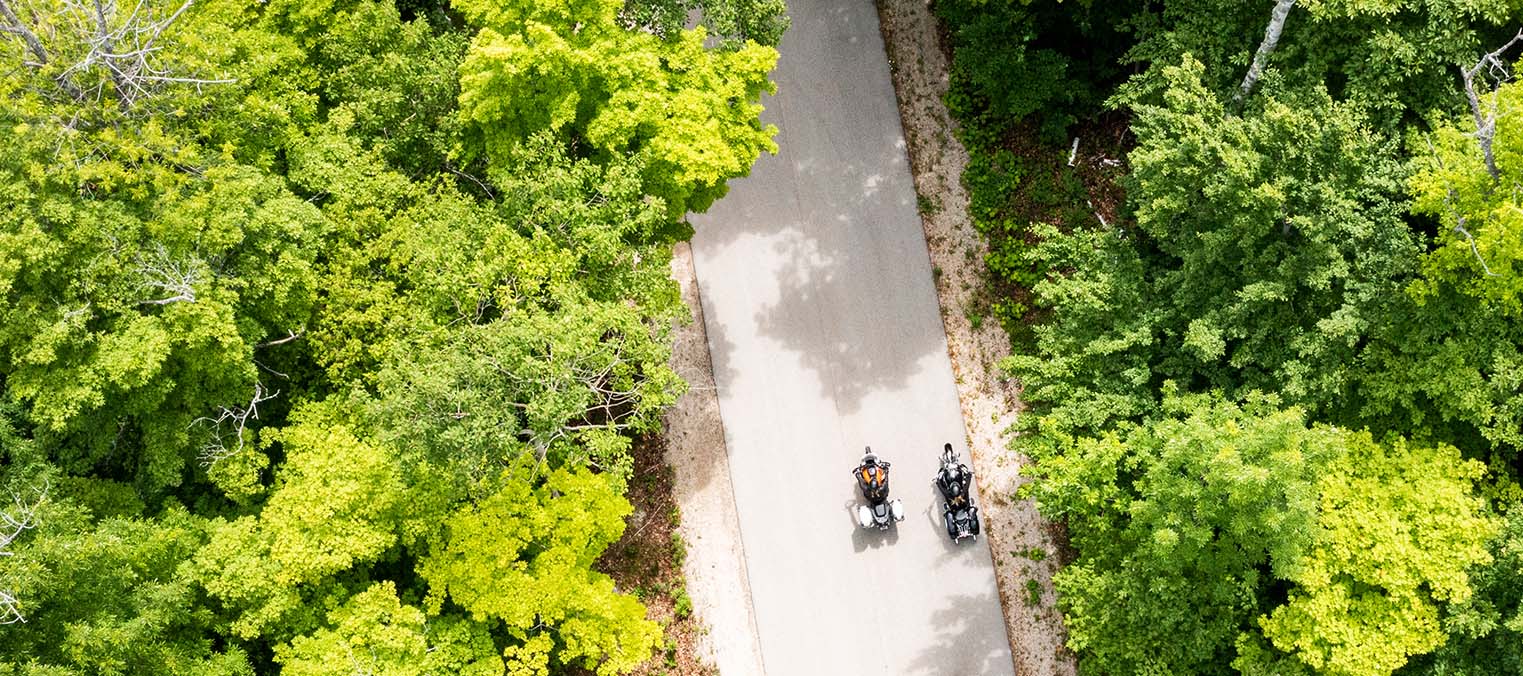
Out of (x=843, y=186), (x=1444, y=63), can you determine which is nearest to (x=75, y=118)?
(x=843, y=186)

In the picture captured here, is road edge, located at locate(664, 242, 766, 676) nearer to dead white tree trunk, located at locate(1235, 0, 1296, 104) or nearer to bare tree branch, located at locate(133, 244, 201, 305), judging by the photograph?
bare tree branch, located at locate(133, 244, 201, 305)

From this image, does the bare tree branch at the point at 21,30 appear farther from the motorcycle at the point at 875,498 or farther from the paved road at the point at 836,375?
the motorcycle at the point at 875,498

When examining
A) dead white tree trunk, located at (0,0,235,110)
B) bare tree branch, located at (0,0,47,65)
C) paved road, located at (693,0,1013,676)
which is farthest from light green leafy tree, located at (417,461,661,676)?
bare tree branch, located at (0,0,47,65)

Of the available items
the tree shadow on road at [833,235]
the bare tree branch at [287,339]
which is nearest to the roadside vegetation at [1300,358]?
the tree shadow on road at [833,235]

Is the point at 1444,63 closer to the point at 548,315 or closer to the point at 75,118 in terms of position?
the point at 548,315

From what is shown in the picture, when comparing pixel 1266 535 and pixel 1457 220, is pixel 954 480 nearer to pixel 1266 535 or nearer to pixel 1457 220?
pixel 1266 535
